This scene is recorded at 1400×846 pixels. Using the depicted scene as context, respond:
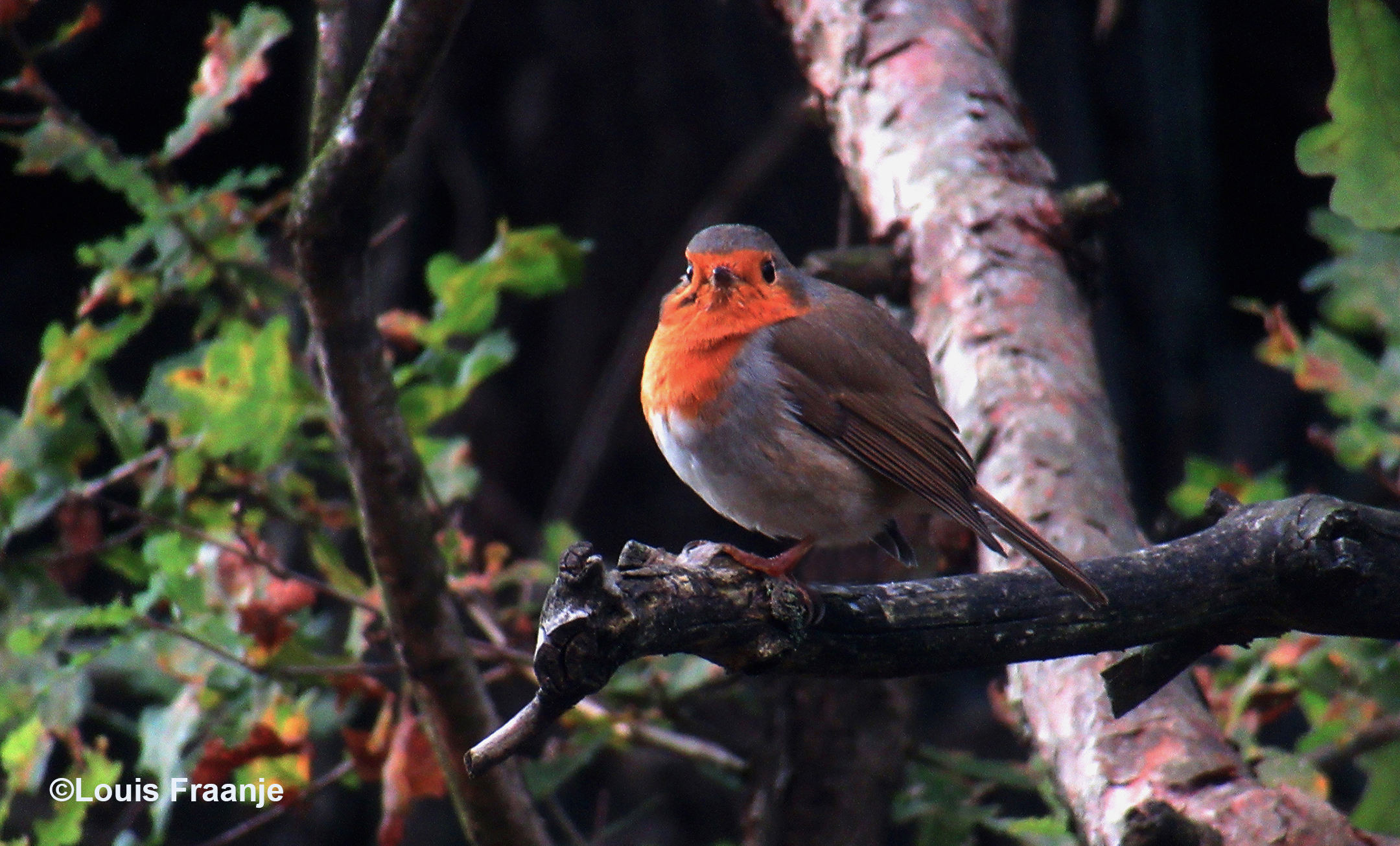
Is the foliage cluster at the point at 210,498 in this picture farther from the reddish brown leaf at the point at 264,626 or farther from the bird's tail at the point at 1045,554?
the bird's tail at the point at 1045,554

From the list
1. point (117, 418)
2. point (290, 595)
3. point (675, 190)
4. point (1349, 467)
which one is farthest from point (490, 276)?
point (675, 190)

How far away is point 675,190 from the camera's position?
4.59 m

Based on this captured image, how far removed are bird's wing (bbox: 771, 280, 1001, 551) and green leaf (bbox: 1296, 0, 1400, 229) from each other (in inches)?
31.1

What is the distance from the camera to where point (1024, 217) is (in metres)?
2.78

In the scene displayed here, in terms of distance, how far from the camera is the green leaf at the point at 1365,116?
1.44m

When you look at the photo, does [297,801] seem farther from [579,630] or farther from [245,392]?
[579,630]

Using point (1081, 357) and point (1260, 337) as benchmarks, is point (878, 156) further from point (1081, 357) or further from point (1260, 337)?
point (1260, 337)

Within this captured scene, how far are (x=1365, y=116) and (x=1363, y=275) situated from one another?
151 centimetres

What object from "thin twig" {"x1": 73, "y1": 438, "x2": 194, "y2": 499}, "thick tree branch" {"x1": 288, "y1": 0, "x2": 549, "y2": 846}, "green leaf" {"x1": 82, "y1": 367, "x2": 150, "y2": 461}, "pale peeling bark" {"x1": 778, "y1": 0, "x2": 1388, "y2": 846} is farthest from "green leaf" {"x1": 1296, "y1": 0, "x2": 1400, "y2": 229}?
"green leaf" {"x1": 82, "y1": 367, "x2": 150, "y2": 461}

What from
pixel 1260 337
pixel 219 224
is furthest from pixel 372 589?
pixel 1260 337

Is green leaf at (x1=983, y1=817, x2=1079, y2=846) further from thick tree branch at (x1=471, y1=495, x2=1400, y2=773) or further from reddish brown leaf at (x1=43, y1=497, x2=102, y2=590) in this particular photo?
reddish brown leaf at (x1=43, y1=497, x2=102, y2=590)

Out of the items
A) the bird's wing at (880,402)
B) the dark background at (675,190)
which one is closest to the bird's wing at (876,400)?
the bird's wing at (880,402)

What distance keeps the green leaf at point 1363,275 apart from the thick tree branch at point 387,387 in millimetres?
1998

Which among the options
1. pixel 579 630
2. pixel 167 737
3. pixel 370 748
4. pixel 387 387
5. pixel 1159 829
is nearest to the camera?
pixel 579 630
